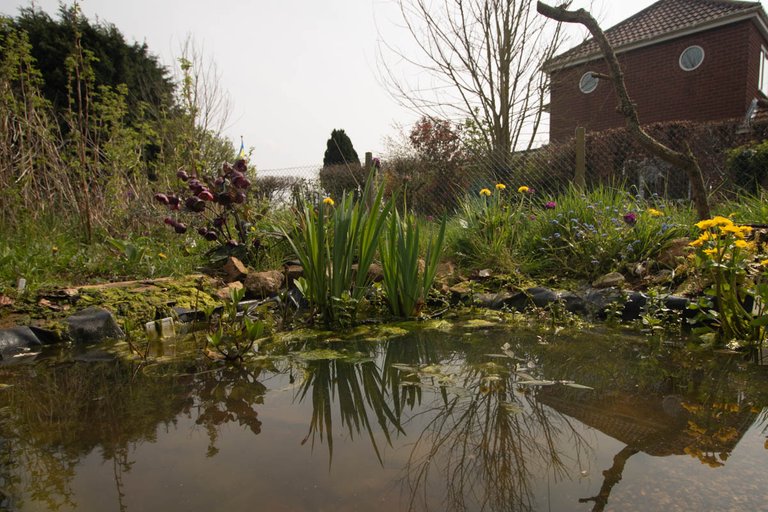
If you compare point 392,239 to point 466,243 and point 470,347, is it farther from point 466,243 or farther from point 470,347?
point 466,243

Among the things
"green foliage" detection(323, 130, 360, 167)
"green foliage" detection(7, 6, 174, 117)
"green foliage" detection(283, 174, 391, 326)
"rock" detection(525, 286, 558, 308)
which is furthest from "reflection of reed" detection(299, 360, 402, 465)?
"green foliage" detection(323, 130, 360, 167)

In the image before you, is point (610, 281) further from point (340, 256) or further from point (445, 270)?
point (340, 256)

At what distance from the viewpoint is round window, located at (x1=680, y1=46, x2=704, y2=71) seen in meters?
11.8

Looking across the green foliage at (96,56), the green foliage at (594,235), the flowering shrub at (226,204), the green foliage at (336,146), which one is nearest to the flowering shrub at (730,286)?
the green foliage at (594,235)

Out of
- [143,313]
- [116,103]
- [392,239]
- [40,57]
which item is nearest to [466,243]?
[392,239]

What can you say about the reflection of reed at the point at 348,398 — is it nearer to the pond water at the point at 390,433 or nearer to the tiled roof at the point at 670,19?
the pond water at the point at 390,433

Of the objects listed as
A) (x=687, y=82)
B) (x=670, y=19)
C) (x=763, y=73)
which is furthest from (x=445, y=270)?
(x=763, y=73)

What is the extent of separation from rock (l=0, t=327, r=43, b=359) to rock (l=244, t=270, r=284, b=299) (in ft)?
4.05

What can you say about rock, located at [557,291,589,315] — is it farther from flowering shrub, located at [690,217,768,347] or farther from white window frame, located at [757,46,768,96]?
white window frame, located at [757,46,768,96]

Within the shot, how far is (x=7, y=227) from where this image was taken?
4.02m

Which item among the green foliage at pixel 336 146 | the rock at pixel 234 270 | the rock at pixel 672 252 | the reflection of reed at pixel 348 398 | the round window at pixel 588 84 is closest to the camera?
the reflection of reed at pixel 348 398

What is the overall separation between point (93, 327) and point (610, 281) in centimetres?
290

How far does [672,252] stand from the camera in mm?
3074

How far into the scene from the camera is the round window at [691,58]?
1180cm
